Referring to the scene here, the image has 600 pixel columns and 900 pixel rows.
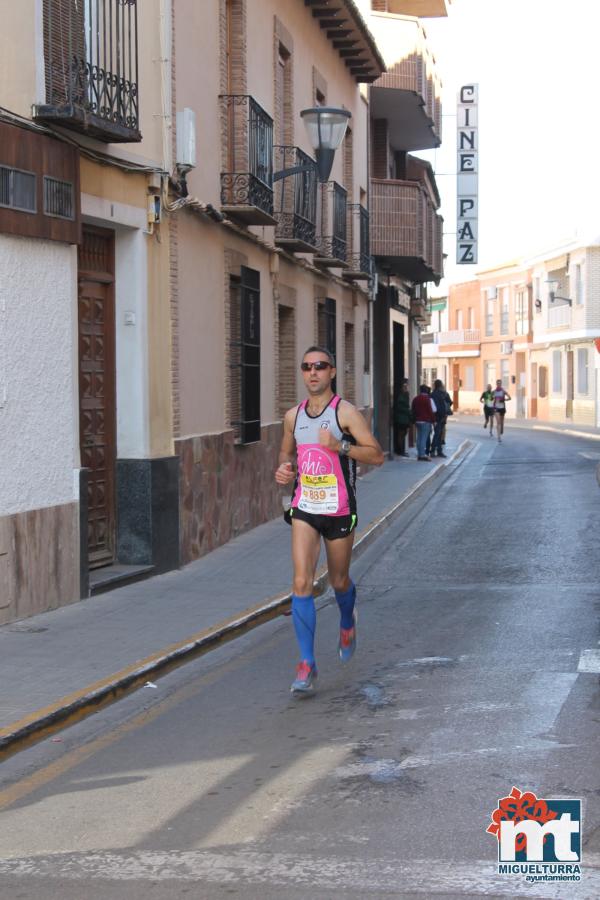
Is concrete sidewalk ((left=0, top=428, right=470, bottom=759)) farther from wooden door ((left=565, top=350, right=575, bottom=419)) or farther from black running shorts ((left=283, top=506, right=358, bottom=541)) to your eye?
wooden door ((left=565, top=350, right=575, bottom=419))

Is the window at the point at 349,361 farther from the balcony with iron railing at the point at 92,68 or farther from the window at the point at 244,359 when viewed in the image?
the balcony with iron railing at the point at 92,68

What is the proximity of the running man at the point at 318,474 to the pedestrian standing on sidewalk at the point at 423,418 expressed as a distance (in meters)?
22.0

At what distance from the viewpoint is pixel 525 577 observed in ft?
40.6

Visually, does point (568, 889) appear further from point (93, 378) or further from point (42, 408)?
point (93, 378)

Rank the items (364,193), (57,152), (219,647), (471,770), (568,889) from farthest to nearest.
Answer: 1. (364,193)
2. (57,152)
3. (219,647)
4. (471,770)
5. (568,889)

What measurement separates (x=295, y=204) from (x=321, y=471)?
11.2 metres

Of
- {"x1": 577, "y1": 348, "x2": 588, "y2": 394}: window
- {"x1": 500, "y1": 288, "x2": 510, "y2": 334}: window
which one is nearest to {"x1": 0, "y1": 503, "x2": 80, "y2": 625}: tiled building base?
{"x1": 577, "y1": 348, "x2": 588, "y2": 394}: window

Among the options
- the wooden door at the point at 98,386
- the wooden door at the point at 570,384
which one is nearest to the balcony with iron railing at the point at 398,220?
the wooden door at the point at 98,386

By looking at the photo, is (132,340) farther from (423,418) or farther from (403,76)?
(423,418)

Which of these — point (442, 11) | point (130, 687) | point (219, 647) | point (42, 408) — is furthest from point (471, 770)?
point (442, 11)

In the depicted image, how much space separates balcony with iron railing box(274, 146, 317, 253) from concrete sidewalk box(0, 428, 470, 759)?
4.95m

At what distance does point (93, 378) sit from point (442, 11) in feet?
80.8

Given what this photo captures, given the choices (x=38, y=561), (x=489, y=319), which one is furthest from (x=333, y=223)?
(x=489, y=319)

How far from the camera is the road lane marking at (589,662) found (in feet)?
25.8
